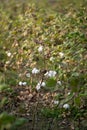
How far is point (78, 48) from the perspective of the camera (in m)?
6.03

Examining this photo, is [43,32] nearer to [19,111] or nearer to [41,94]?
[41,94]

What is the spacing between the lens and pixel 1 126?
9.39ft

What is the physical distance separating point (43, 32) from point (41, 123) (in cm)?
283

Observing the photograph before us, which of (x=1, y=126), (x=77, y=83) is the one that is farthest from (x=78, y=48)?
(x=1, y=126)

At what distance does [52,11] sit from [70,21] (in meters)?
0.95

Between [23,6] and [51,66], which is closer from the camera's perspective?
[51,66]

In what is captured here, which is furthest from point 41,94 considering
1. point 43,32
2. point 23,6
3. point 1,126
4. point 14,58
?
point 23,6

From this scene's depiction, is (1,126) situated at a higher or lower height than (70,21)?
lower

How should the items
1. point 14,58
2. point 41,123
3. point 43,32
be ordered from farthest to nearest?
point 43,32 < point 14,58 < point 41,123

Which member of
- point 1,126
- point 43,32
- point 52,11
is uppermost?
point 52,11

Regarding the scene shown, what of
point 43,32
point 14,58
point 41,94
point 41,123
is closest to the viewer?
point 41,123

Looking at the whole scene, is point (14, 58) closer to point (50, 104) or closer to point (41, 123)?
point (50, 104)

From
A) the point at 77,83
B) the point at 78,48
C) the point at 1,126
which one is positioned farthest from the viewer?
the point at 78,48

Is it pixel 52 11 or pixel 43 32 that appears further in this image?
pixel 52 11
